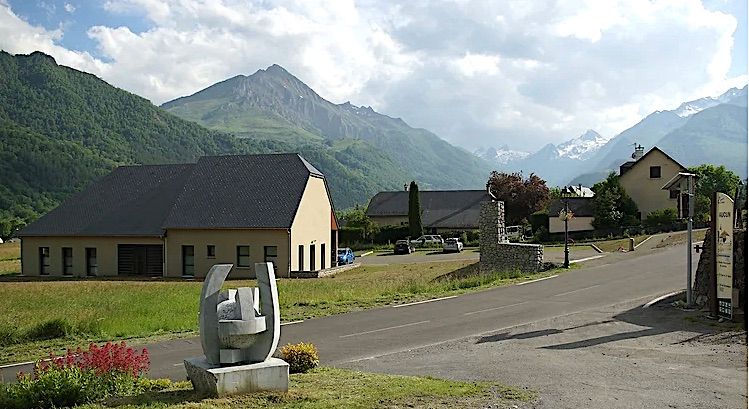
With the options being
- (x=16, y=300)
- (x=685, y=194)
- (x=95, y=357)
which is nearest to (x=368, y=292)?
(x=685, y=194)

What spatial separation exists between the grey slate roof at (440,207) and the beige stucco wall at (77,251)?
41926mm

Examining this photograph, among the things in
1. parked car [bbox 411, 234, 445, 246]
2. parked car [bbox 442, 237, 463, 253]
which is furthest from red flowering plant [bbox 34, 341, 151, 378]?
parked car [bbox 411, 234, 445, 246]

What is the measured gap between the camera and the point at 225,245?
41469 mm

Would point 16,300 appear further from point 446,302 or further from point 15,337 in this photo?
point 446,302

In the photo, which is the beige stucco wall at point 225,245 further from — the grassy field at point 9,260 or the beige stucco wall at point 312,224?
the grassy field at point 9,260

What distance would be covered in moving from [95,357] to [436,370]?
18.0 ft

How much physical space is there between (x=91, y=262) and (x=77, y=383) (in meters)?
37.1

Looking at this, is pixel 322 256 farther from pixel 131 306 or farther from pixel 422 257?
pixel 131 306

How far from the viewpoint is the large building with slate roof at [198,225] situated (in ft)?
135

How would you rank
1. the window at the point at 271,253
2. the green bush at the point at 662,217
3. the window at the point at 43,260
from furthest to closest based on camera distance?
the green bush at the point at 662,217
the window at the point at 43,260
the window at the point at 271,253

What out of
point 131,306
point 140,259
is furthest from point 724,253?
point 140,259

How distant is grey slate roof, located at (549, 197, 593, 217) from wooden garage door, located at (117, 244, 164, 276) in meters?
36.3

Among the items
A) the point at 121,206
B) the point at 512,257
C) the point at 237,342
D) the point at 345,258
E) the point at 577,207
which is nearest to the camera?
the point at 237,342

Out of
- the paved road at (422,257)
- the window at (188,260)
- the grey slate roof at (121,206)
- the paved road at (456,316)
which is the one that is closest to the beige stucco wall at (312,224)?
the paved road at (422,257)
